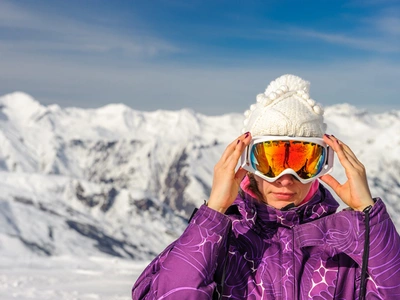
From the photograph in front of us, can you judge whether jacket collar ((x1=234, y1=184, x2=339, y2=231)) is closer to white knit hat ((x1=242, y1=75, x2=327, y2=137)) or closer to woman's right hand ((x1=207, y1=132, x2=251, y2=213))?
woman's right hand ((x1=207, y1=132, x2=251, y2=213))

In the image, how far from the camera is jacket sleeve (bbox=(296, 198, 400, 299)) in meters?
4.09

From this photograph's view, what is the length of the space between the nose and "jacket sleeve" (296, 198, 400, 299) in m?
0.39

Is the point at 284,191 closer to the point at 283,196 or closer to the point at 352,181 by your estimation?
the point at 283,196

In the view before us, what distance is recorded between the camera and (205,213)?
414 cm

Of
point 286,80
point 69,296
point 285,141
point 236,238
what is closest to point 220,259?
point 236,238

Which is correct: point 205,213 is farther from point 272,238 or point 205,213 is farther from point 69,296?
point 69,296

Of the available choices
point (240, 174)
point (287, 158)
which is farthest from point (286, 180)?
point (240, 174)

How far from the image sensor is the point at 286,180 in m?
4.52

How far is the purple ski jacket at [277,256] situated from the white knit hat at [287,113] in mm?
548

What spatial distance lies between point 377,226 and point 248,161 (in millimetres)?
1044

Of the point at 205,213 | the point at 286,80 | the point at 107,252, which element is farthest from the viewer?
the point at 107,252

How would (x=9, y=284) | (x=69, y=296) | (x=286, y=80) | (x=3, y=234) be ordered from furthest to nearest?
1. (x=3, y=234)
2. (x=9, y=284)
3. (x=69, y=296)
4. (x=286, y=80)

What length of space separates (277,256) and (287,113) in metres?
1.08

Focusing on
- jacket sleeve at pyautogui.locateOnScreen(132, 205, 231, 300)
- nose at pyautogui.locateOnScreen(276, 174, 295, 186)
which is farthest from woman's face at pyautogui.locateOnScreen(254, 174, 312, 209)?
jacket sleeve at pyautogui.locateOnScreen(132, 205, 231, 300)
